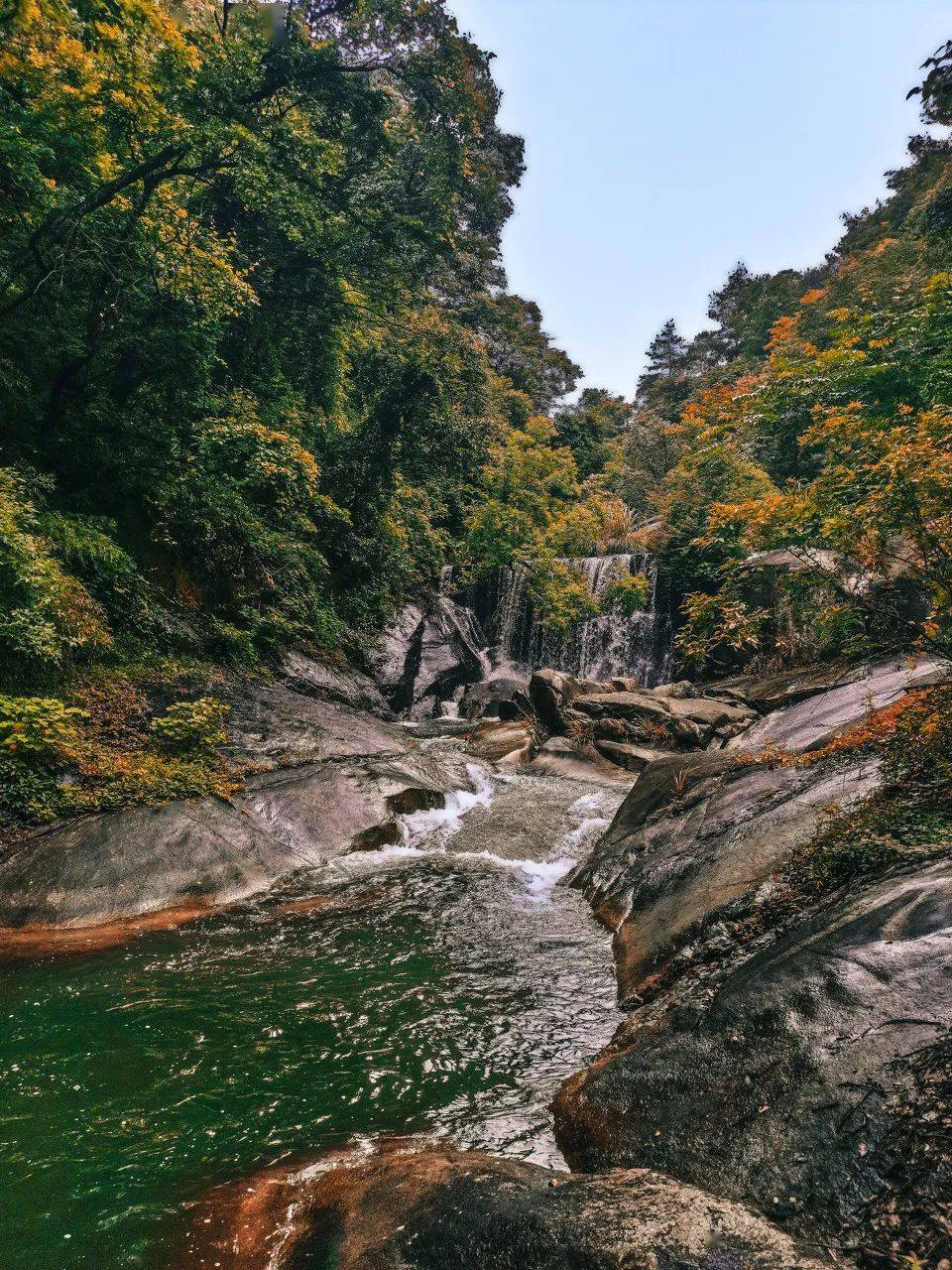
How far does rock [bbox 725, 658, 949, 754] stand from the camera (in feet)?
23.9

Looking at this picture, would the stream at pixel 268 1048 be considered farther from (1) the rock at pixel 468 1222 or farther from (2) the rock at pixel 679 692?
(2) the rock at pixel 679 692

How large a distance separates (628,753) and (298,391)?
14.3 metres

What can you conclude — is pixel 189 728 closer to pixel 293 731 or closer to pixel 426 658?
pixel 293 731

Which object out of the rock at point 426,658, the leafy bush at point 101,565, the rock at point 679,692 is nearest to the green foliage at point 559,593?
the rock at point 426,658

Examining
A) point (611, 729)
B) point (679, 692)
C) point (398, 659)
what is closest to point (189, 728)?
point (611, 729)

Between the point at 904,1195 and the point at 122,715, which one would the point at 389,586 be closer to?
the point at 122,715

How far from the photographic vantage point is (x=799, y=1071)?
264cm

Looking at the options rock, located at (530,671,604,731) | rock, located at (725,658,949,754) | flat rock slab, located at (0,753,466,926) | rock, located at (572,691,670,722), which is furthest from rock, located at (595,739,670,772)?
flat rock slab, located at (0,753,466,926)

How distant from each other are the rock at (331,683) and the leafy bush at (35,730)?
602cm

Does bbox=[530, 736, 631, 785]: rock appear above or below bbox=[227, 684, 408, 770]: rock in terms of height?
below

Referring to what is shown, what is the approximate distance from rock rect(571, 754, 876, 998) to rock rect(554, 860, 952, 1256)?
4.49ft

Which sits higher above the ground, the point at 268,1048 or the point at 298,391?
the point at 298,391

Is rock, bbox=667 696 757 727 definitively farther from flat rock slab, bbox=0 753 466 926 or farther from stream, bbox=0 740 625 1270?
stream, bbox=0 740 625 1270

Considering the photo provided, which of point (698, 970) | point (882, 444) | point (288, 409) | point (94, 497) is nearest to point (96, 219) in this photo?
point (94, 497)
